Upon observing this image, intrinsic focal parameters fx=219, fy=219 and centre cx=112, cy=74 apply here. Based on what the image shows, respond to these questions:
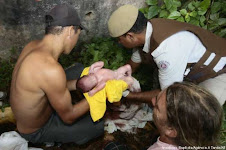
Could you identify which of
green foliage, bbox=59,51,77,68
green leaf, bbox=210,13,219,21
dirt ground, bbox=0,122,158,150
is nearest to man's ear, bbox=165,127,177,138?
dirt ground, bbox=0,122,158,150

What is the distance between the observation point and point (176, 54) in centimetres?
258

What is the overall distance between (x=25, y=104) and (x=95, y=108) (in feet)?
2.65

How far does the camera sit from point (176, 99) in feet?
6.15

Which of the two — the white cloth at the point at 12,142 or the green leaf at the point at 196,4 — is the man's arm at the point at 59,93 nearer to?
the white cloth at the point at 12,142

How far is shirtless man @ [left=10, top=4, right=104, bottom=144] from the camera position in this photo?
2215mm

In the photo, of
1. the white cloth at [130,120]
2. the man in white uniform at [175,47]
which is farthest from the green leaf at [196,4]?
the white cloth at [130,120]

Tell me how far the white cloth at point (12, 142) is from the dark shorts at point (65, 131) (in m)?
0.09

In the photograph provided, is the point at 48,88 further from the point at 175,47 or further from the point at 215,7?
the point at 215,7

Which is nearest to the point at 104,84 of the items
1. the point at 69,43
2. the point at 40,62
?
the point at 69,43

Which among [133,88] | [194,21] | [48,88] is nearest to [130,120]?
[133,88]

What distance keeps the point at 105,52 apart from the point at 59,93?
2004 millimetres

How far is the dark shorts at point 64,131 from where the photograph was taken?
2.80 meters

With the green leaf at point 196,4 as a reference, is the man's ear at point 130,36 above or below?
below

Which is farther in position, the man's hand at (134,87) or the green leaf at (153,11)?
the green leaf at (153,11)
